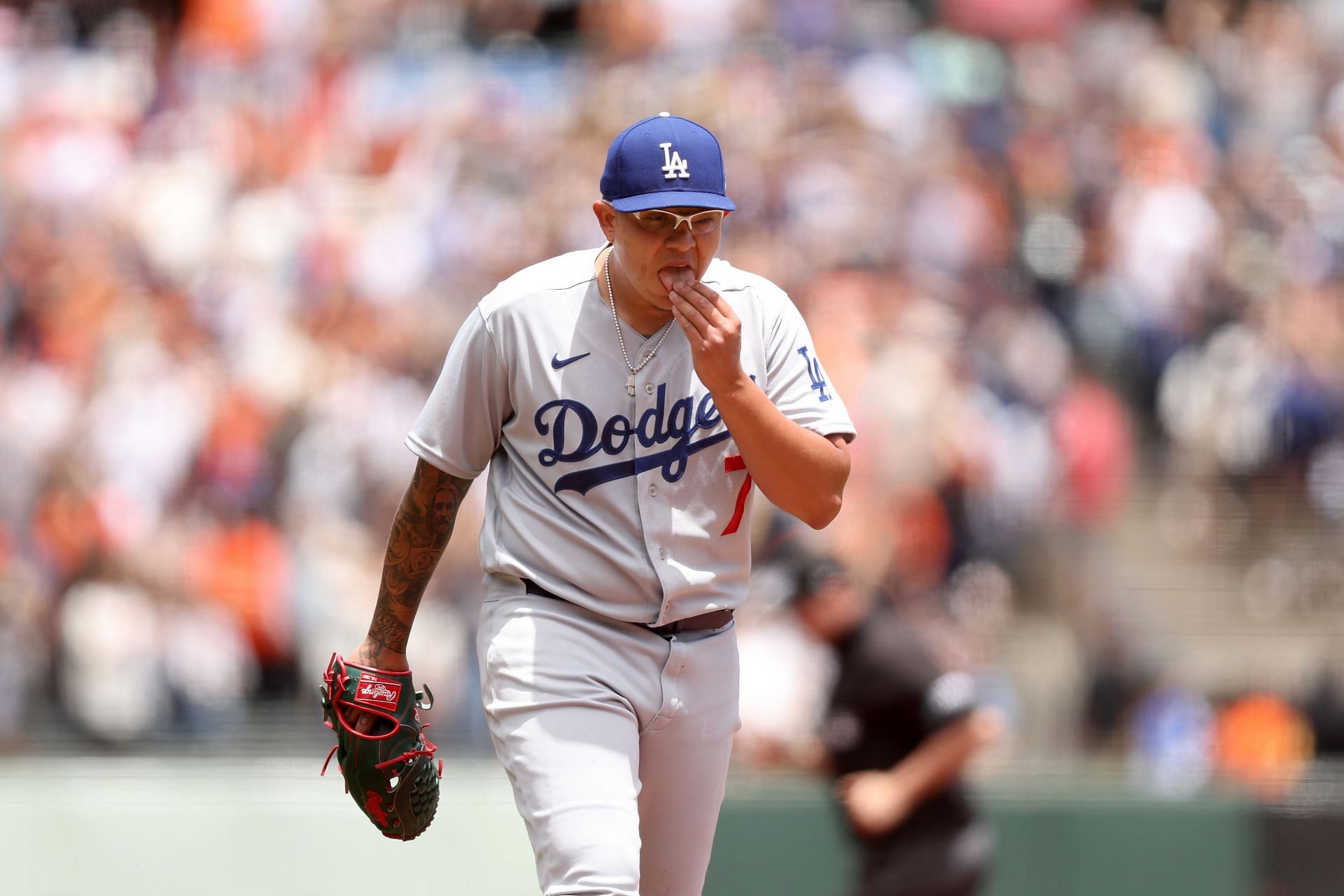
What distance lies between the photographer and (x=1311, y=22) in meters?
12.2

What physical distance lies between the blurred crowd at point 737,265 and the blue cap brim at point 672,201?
11.4ft

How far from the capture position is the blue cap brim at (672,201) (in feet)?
11.7

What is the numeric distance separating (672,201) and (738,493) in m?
0.69

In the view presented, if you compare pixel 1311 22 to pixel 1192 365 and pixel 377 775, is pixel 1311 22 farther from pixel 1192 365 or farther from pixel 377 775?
pixel 377 775

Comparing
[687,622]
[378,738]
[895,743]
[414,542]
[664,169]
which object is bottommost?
[895,743]

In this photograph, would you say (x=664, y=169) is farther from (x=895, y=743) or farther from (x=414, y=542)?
(x=895, y=743)

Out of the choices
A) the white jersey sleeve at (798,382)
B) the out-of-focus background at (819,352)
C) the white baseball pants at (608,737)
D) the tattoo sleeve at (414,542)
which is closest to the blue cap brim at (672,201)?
the white jersey sleeve at (798,382)

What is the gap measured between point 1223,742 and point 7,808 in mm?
5501

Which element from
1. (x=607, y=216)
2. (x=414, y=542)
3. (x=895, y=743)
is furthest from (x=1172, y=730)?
(x=607, y=216)

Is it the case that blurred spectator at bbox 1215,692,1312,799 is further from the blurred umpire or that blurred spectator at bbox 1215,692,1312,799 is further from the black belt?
the black belt

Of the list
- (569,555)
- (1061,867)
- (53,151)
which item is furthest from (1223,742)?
(53,151)

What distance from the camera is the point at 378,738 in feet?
13.0

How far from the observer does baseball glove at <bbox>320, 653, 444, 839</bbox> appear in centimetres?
394

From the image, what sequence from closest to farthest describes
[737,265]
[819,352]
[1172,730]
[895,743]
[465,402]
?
[465,402] → [895,743] → [1172,730] → [819,352] → [737,265]
